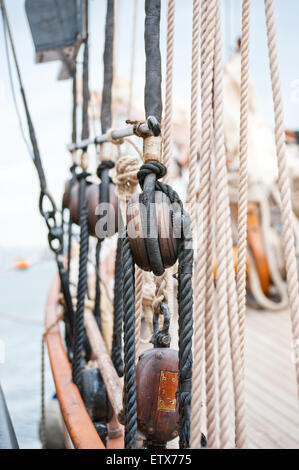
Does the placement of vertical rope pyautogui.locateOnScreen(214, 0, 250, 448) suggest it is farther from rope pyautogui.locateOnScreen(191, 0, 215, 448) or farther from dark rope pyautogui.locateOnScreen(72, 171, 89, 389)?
dark rope pyautogui.locateOnScreen(72, 171, 89, 389)

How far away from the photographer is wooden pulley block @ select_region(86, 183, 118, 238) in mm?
1035

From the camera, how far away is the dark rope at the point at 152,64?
621 mm

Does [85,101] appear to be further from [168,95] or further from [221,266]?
[221,266]

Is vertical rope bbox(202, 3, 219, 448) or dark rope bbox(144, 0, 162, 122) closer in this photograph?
vertical rope bbox(202, 3, 219, 448)

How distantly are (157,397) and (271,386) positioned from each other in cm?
129

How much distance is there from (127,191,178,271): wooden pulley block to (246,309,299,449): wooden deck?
107 centimetres

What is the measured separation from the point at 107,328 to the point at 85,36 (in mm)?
1245

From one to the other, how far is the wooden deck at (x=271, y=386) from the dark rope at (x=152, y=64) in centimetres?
118

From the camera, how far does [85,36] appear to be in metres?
1.59

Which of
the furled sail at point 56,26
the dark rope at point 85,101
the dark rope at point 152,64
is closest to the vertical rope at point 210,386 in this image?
the dark rope at point 152,64

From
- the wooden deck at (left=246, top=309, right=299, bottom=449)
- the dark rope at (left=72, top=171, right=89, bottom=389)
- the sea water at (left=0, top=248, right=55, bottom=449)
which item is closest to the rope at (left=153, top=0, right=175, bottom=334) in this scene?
the dark rope at (left=72, top=171, right=89, bottom=389)

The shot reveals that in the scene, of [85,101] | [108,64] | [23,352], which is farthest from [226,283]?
[23,352]
